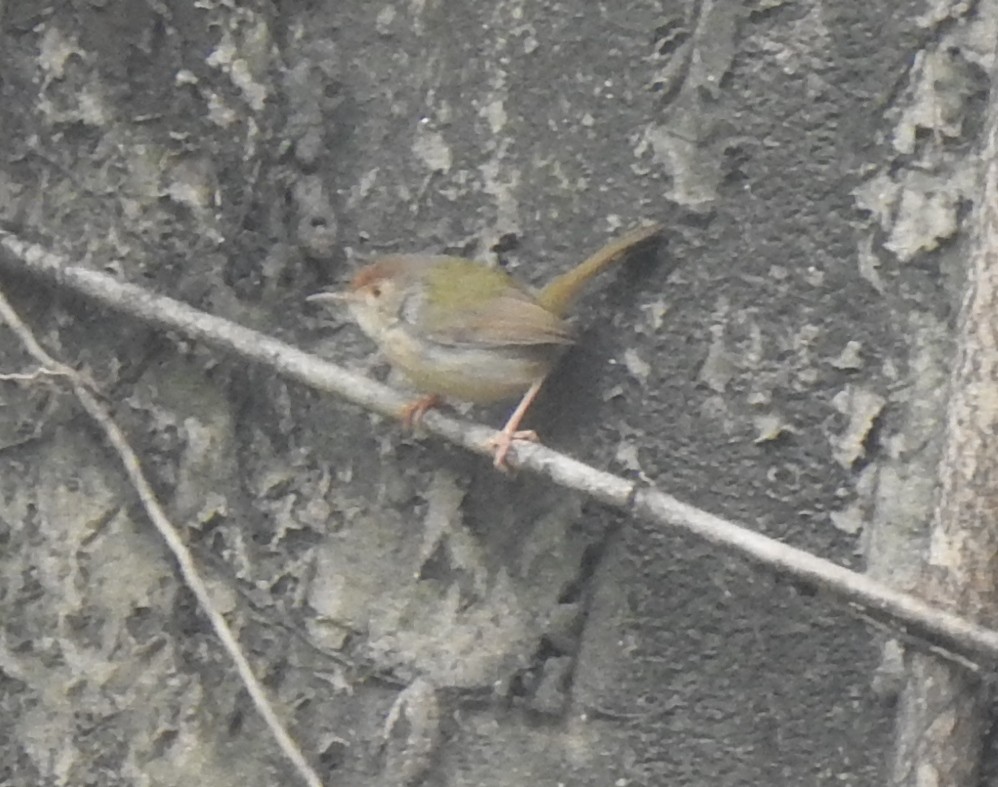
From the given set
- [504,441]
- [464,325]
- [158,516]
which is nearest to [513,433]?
[504,441]

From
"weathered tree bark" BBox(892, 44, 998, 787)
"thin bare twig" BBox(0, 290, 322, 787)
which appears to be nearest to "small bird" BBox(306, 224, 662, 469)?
"thin bare twig" BBox(0, 290, 322, 787)

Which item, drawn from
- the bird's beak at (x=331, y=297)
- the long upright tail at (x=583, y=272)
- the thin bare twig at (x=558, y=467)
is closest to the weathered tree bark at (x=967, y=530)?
the thin bare twig at (x=558, y=467)

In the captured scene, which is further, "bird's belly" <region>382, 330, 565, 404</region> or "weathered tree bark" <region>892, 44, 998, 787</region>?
"bird's belly" <region>382, 330, 565, 404</region>

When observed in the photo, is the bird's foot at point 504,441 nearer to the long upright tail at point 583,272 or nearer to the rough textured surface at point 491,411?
the rough textured surface at point 491,411

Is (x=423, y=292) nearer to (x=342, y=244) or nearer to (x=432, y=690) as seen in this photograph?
(x=342, y=244)

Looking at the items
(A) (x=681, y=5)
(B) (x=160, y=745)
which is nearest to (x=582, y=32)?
(A) (x=681, y=5)

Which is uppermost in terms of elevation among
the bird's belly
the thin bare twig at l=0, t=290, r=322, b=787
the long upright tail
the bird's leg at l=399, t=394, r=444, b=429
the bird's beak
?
the long upright tail

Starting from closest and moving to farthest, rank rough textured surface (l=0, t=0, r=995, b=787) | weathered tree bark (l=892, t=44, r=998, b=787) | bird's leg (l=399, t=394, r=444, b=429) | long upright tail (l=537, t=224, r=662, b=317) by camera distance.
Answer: weathered tree bark (l=892, t=44, r=998, b=787) → rough textured surface (l=0, t=0, r=995, b=787) → long upright tail (l=537, t=224, r=662, b=317) → bird's leg (l=399, t=394, r=444, b=429)

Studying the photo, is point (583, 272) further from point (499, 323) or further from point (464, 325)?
point (464, 325)

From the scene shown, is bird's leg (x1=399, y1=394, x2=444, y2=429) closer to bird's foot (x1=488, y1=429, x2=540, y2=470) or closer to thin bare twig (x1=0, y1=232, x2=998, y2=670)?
thin bare twig (x1=0, y1=232, x2=998, y2=670)
